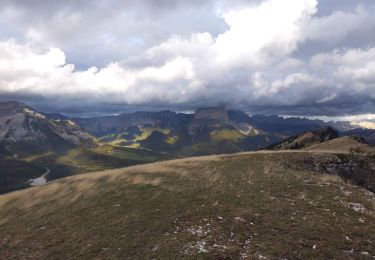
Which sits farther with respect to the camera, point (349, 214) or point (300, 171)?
point (300, 171)

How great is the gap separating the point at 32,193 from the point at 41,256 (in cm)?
4091

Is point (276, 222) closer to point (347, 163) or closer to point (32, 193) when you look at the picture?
point (347, 163)

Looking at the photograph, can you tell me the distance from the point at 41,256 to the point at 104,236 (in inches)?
226

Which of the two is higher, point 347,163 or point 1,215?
point 347,163

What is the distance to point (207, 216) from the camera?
32625mm

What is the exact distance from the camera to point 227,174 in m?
50.3

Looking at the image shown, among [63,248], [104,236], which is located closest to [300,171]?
[104,236]

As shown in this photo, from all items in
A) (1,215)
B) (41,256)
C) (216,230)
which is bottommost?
(1,215)

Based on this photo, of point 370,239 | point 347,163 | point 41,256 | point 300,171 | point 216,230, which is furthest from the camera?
point 347,163

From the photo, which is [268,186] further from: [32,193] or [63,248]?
[32,193]

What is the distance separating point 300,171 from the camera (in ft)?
157

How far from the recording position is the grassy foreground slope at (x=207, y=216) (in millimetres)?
24672

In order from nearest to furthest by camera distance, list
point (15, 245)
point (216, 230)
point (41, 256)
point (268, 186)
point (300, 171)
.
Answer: point (216, 230) < point (41, 256) < point (15, 245) < point (268, 186) < point (300, 171)

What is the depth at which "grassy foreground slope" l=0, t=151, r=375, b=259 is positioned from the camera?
24.7 metres
